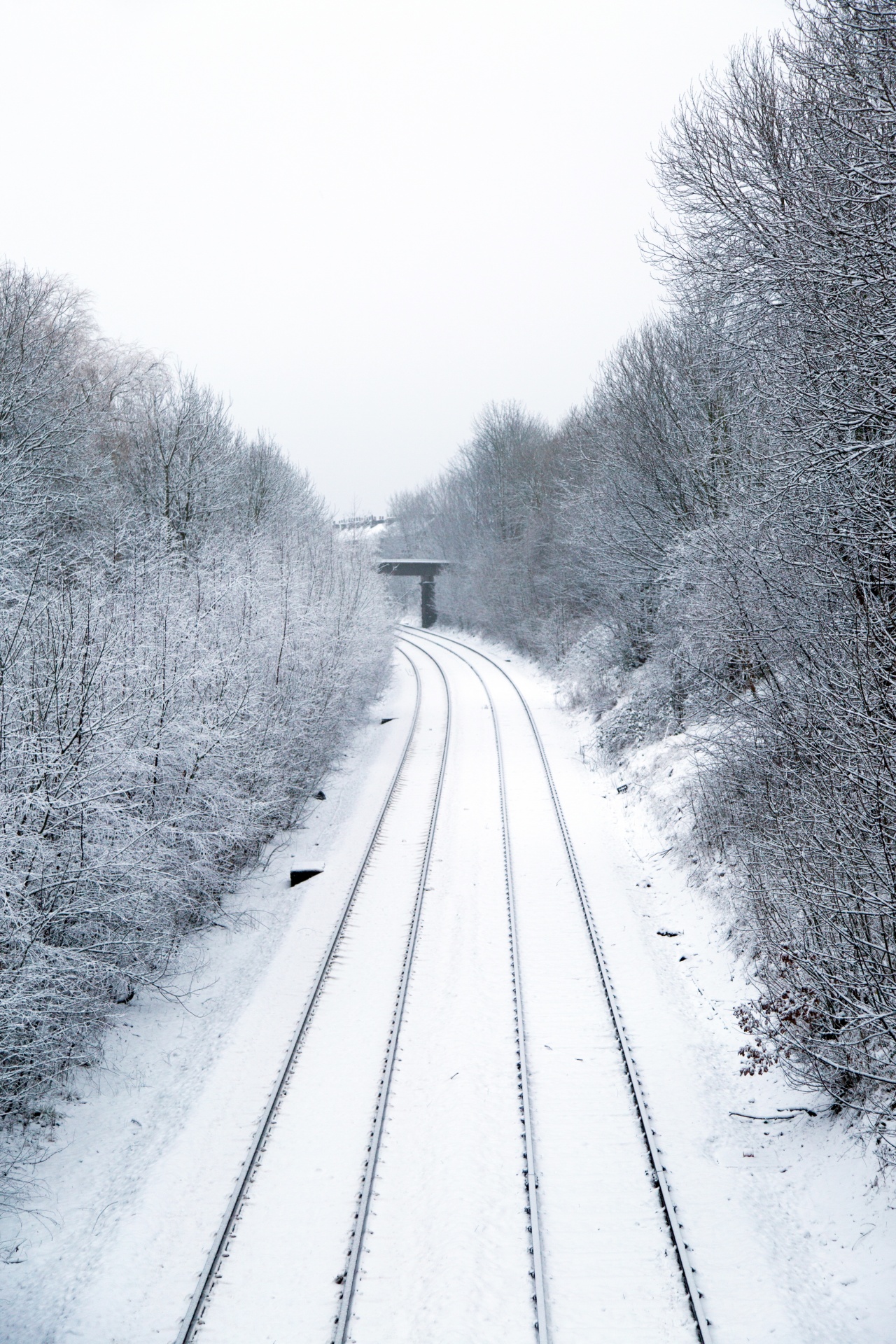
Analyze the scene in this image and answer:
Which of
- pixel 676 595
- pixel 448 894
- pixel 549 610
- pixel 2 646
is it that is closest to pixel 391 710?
pixel 549 610

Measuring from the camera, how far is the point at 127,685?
11594 mm

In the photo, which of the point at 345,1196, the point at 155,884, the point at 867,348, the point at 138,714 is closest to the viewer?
the point at 345,1196

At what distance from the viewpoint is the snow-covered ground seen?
5703 mm

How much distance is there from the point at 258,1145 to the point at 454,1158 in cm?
190

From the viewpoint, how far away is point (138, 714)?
10320 millimetres

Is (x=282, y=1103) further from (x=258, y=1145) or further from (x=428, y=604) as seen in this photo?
(x=428, y=604)

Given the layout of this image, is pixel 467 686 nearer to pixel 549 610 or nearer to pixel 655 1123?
pixel 549 610

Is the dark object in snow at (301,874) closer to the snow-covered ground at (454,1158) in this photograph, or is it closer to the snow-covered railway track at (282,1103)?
the snow-covered railway track at (282,1103)

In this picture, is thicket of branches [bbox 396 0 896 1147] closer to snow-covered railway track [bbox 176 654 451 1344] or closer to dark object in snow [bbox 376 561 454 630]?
snow-covered railway track [bbox 176 654 451 1344]

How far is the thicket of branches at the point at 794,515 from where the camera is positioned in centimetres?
673

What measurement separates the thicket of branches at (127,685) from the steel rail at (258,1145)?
218 cm

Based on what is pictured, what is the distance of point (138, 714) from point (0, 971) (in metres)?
3.95

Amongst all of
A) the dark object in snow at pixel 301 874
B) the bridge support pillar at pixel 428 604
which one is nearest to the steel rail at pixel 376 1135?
the dark object in snow at pixel 301 874

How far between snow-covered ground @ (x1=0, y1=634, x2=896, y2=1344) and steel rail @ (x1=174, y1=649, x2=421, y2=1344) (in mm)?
112
